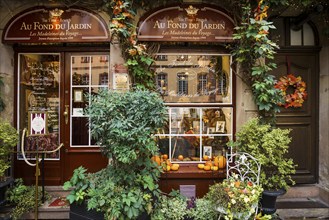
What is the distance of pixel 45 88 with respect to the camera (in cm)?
648

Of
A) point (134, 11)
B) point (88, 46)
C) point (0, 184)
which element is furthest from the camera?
point (88, 46)

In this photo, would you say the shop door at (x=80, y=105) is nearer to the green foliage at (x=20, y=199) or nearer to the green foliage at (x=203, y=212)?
the green foliage at (x=20, y=199)

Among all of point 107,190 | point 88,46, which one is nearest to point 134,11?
point 88,46

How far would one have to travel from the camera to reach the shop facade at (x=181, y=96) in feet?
20.7

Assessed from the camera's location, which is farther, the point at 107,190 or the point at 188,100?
the point at 188,100

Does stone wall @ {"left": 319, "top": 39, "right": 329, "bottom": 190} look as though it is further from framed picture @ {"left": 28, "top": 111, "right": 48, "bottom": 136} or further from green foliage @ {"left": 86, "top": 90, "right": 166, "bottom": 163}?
framed picture @ {"left": 28, "top": 111, "right": 48, "bottom": 136}

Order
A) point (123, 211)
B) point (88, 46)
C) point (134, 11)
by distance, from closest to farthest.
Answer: point (123, 211), point (134, 11), point (88, 46)

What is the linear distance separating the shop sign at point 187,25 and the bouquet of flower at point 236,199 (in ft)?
8.46

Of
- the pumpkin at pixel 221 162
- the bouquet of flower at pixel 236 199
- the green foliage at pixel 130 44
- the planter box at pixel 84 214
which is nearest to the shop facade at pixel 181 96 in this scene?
the pumpkin at pixel 221 162

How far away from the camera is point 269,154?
525 cm

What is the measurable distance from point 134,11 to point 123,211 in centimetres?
330

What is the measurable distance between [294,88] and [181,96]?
213 centimetres

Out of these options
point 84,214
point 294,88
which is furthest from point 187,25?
point 84,214

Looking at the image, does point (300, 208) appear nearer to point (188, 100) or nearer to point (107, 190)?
point (188, 100)
